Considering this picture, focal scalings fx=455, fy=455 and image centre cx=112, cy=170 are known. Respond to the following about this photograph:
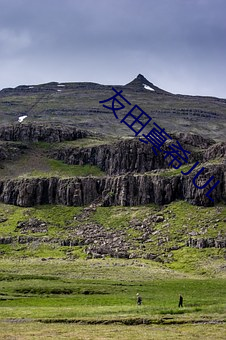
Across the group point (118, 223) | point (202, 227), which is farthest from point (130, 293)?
point (118, 223)

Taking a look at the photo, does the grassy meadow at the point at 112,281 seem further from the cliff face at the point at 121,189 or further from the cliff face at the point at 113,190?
the cliff face at the point at 121,189

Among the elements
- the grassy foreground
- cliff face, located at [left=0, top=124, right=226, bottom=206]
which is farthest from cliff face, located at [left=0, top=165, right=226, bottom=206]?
the grassy foreground

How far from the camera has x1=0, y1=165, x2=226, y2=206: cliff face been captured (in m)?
170

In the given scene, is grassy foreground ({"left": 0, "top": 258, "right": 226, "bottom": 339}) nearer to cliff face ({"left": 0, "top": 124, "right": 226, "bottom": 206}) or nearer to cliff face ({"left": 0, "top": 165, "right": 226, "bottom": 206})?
cliff face ({"left": 0, "top": 165, "right": 226, "bottom": 206})

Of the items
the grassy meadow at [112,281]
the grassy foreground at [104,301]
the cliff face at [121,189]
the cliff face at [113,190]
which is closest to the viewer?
the grassy foreground at [104,301]

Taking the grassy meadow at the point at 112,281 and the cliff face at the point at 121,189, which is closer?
the grassy meadow at the point at 112,281

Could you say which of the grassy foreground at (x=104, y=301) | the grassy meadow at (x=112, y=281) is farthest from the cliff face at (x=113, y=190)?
the grassy foreground at (x=104, y=301)

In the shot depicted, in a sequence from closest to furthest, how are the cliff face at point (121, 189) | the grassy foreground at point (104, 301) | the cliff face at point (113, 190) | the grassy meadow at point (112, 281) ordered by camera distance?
the grassy foreground at point (104, 301) → the grassy meadow at point (112, 281) → the cliff face at point (113, 190) → the cliff face at point (121, 189)

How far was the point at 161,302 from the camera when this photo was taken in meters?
69.8

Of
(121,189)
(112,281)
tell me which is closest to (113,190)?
(121,189)

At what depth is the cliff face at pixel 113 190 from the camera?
170m

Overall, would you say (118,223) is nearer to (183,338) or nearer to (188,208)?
(188,208)

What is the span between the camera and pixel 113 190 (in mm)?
185625

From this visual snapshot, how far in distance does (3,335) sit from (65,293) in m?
43.1
